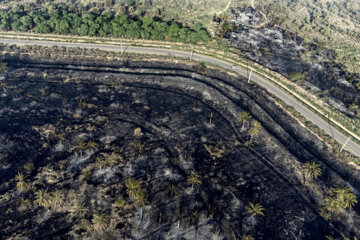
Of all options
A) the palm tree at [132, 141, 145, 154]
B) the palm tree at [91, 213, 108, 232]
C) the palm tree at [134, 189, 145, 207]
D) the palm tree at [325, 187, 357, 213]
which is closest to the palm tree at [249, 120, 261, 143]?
the palm tree at [325, 187, 357, 213]

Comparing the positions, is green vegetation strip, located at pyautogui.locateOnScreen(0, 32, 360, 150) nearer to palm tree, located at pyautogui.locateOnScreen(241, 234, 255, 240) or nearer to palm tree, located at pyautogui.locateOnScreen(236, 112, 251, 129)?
palm tree, located at pyautogui.locateOnScreen(236, 112, 251, 129)

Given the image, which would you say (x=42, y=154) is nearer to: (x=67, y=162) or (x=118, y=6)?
(x=67, y=162)

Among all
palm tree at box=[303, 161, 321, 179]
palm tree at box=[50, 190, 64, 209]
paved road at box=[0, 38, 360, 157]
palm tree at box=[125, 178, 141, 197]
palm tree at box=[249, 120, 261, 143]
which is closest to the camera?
palm tree at box=[50, 190, 64, 209]

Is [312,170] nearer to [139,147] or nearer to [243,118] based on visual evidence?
[243,118]

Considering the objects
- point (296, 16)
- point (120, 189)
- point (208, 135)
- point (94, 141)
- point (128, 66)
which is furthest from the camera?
point (296, 16)

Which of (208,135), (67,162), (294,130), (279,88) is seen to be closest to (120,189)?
(67,162)

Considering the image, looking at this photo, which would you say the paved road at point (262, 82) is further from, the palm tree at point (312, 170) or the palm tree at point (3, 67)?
the palm tree at point (3, 67)
